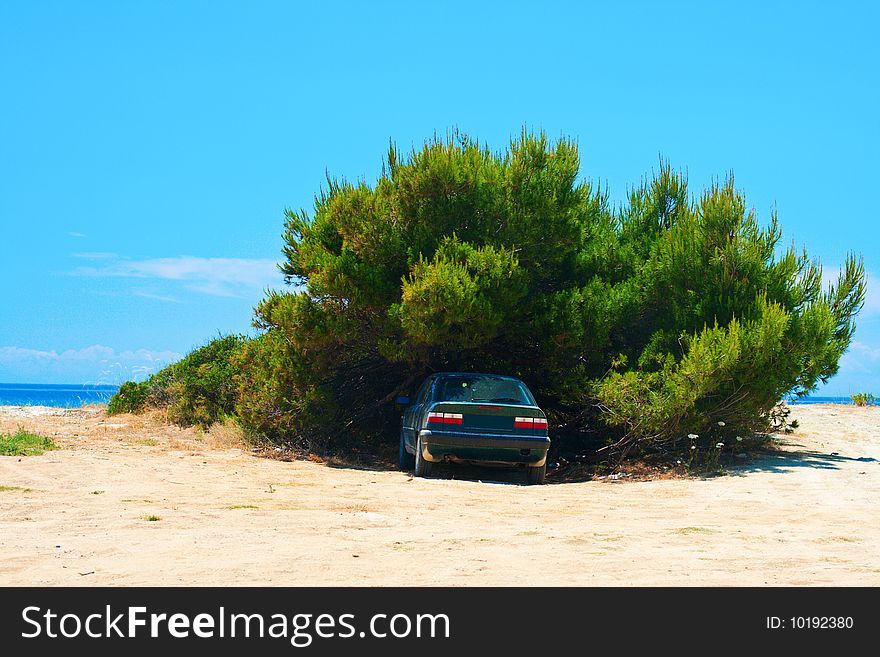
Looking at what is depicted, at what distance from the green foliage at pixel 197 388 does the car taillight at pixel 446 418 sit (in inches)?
341

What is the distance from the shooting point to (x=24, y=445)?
47.2ft

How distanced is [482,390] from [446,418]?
3.53ft

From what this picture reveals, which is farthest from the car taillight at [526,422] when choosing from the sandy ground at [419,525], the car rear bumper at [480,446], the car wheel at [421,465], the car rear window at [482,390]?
the car wheel at [421,465]

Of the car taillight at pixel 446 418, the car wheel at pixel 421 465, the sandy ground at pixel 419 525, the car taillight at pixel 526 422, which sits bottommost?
the sandy ground at pixel 419 525

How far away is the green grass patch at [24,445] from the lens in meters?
13.7

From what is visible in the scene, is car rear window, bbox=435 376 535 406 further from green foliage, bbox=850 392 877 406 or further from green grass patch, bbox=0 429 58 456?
green foliage, bbox=850 392 877 406

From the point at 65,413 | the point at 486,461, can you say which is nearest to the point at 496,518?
the point at 486,461

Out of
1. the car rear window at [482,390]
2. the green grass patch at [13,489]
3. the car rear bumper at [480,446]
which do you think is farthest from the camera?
the car rear window at [482,390]

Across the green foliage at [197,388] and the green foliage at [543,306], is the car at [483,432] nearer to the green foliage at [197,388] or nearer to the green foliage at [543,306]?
the green foliage at [543,306]

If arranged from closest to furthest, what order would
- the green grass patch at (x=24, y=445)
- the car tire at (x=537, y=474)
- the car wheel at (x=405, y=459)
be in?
the car tire at (x=537, y=474)
the green grass patch at (x=24, y=445)
the car wheel at (x=405, y=459)

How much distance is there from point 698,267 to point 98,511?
10.6 m

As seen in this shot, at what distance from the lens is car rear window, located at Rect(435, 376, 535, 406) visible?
42.9ft

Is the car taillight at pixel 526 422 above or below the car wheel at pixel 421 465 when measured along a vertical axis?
above
